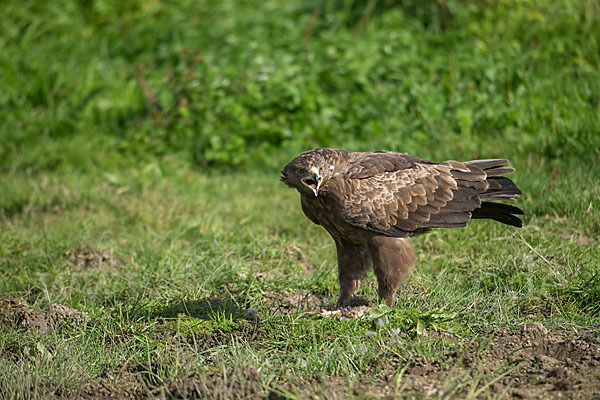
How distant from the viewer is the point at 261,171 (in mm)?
8242

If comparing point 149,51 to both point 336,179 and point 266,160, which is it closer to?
point 266,160

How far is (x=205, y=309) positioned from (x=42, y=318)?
1120 millimetres

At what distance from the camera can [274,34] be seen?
32.2 feet

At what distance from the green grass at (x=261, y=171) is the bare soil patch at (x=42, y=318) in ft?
0.38

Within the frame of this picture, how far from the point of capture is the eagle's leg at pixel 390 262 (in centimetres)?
470

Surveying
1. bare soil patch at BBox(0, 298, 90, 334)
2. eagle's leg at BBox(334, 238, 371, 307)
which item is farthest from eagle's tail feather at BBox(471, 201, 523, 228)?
bare soil patch at BBox(0, 298, 90, 334)

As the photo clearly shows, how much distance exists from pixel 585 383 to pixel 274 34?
289 inches

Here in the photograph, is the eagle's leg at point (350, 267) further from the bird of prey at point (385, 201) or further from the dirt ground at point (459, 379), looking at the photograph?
the dirt ground at point (459, 379)

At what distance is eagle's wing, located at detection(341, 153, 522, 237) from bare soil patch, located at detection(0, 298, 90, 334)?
2.00m

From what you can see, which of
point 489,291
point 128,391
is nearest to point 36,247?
point 128,391

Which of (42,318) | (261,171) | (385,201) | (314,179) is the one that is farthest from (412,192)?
(261,171)

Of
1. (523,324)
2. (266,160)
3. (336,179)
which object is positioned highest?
(336,179)

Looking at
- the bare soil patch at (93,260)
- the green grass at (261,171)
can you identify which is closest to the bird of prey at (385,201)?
the green grass at (261,171)

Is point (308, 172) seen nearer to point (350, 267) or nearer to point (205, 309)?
point (350, 267)
